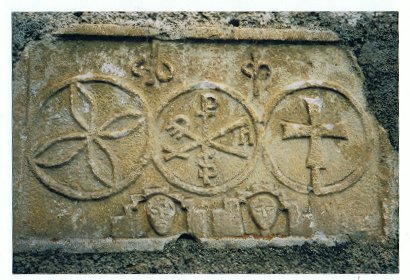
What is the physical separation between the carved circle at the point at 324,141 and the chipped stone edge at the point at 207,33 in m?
0.29

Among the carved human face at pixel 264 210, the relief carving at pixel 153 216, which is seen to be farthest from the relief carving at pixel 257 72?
the relief carving at pixel 153 216

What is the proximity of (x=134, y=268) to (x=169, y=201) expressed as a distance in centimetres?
43

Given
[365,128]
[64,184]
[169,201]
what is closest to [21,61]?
[64,184]

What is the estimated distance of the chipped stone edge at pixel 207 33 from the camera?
3.19 metres

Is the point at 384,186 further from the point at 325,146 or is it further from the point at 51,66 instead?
the point at 51,66

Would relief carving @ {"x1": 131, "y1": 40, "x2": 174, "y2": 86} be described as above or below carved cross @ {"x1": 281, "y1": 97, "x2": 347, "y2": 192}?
above

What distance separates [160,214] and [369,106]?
138 centimetres

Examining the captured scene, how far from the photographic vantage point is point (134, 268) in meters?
3.19

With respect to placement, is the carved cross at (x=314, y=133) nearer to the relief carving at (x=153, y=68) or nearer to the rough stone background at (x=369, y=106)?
the rough stone background at (x=369, y=106)

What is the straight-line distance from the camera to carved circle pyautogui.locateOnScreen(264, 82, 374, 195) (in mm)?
3258

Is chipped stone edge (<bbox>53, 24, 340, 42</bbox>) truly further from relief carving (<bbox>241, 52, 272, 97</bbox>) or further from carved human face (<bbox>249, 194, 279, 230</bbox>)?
carved human face (<bbox>249, 194, 279, 230</bbox>)

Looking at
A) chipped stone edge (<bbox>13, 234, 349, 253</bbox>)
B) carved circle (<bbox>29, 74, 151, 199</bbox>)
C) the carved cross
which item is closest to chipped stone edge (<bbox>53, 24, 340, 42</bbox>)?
carved circle (<bbox>29, 74, 151, 199</bbox>)

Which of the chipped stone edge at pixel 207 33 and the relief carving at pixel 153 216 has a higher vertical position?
the chipped stone edge at pixel 207 33

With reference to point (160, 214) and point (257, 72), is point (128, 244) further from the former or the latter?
point (257, 72)
